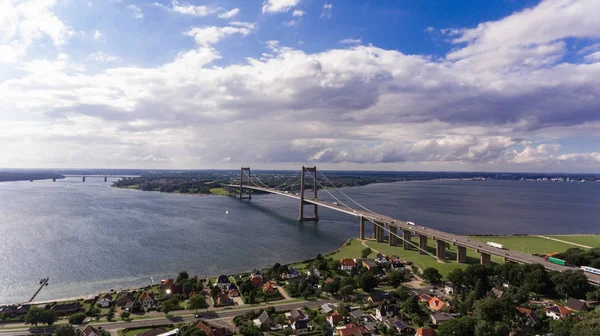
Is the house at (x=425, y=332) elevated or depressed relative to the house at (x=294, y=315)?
elevated

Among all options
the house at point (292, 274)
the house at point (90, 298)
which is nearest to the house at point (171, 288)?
the house at point (90, 298)

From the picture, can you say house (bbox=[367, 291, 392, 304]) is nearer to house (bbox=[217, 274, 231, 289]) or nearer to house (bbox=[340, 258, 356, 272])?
house (bbox=[340, 258, 356, 272])

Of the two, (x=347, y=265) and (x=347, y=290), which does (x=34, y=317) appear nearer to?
(x=347, y=290)

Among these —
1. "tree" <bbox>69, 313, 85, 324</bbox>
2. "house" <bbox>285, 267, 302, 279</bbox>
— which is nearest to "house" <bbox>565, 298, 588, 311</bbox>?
"house" <bbox>285, 267, 302, 279</bbox>

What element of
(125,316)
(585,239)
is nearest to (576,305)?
(125,316)

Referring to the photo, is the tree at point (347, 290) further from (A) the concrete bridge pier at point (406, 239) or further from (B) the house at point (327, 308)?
(A) the concrete bridge pier at point (406, 239)

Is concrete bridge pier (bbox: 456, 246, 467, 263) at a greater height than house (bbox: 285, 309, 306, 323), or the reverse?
concrete bridge pier (bbox: 456, 246, 467, 263)
